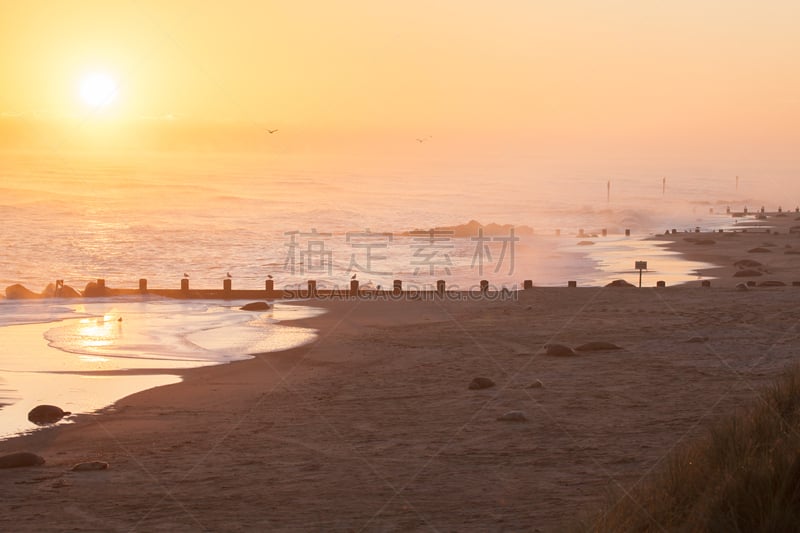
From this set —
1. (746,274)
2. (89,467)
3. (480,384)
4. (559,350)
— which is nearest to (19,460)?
(89,467)

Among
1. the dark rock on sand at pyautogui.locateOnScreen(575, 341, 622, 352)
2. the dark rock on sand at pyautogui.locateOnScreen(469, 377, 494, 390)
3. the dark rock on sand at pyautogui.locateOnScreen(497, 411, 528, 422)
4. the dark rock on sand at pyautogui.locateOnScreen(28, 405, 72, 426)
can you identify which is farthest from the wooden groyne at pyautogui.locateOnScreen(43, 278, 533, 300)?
the dark rock on sand at pyautogui.locateOnScreen(497, 411, 528, 422)

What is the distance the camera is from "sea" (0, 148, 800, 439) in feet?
66.2

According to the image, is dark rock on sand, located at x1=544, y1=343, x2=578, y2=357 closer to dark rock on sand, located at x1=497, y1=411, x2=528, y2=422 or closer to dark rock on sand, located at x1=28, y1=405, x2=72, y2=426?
dark rock on sand, located at x1=497, y1=411, x2=528, y2=422

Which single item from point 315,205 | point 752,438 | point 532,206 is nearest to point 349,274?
point 752,438

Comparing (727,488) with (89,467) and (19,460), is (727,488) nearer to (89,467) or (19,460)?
(89,467)

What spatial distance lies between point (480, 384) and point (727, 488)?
827 centimetres

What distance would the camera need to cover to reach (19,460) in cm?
1128

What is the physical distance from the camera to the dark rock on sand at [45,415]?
1380 centimetres

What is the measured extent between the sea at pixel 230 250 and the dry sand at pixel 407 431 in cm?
191

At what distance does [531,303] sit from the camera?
87.2ft

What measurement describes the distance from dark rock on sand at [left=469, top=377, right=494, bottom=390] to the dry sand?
0.52 feet

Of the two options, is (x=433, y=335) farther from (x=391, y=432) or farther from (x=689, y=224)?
(x=689, y=224)

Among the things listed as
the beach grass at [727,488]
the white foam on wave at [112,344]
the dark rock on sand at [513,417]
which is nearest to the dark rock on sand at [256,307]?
the white foam on wave at [112,344]

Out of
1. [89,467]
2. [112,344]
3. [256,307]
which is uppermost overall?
[256,307]
